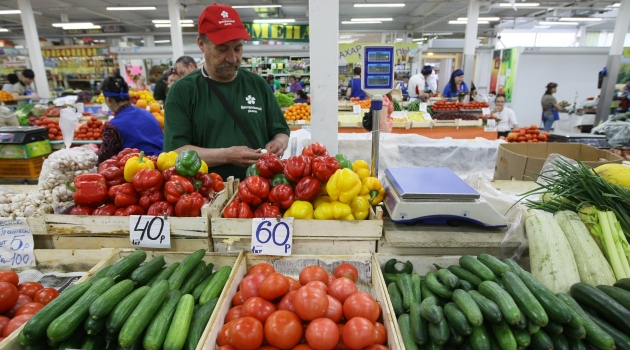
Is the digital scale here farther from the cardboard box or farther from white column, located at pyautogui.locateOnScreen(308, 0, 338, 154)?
white column, located at pyautogui.locateOnScreen(308, 0, 338, 154)

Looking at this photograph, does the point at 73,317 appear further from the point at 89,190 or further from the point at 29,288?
the point at 89,190

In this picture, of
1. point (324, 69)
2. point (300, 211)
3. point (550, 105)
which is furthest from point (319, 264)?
point (550, 105)

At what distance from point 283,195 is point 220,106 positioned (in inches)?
45.3

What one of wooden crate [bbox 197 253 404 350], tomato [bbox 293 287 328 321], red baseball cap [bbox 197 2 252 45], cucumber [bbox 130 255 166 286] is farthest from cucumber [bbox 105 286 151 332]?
red baseball cap [bbox 197 2 252 45]

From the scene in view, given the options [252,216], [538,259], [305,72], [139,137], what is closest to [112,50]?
[305,72]

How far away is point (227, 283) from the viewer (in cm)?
157

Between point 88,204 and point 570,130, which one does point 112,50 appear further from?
point 570,130

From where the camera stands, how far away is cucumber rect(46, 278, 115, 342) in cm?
124

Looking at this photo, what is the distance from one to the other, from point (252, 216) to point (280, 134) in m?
1.18

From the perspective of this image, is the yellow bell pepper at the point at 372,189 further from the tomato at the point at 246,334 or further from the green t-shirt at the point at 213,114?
the green t-shirt at the point at 213,114

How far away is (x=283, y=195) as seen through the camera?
1.84m

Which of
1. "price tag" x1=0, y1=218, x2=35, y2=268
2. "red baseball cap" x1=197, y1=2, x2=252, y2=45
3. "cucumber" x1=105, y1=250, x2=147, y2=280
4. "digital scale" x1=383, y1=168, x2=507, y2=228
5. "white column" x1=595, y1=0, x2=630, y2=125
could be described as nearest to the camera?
"cucumber" x1=105, y1=250, x2=147, y2=280

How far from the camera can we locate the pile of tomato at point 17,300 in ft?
4.64

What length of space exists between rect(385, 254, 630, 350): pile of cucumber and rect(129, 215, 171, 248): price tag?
1219 mm
